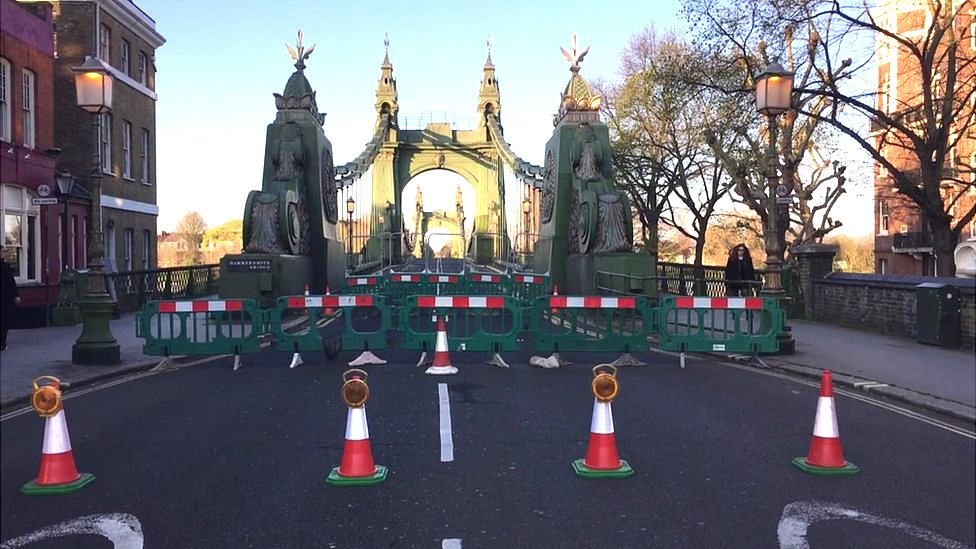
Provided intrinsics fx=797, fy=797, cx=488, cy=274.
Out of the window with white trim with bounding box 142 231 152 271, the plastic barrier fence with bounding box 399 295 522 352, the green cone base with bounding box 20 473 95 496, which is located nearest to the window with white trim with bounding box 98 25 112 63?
the window with white trim with bounding box 142 231 152 271

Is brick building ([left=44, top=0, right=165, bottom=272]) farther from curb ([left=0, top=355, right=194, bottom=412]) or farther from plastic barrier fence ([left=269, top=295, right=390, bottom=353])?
plastic barrier fence ([left=269, top=295, right=390, bottom=353])

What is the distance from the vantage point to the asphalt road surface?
483 centimetres

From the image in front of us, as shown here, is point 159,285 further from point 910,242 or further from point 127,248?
point 910,242

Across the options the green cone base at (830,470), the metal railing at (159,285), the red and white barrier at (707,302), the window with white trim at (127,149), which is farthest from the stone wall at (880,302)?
the window with white trim at (127,149)

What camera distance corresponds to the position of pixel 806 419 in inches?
318

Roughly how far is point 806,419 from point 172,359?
9.34 meters

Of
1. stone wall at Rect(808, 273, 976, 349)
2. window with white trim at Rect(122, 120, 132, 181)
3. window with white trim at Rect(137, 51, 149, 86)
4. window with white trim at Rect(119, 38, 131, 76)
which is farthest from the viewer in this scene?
window with white trim at Rect(137, 51, 149, 86)

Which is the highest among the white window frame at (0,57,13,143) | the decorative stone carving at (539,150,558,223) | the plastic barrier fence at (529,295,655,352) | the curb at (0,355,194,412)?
the white window frame at (0,57,13,143)

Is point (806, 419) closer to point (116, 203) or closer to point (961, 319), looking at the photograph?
point (961, 319)

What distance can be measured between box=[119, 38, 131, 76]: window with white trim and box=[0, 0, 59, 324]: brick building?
10.2m

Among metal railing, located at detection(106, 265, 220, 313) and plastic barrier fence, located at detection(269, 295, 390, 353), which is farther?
metal railing, located at detection(106, 265, 220, 313)

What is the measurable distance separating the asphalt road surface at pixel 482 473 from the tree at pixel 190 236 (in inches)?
1894

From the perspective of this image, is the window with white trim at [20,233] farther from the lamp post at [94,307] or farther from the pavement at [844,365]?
the lamp post at [94,307]

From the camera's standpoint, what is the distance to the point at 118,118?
92.2 ft
